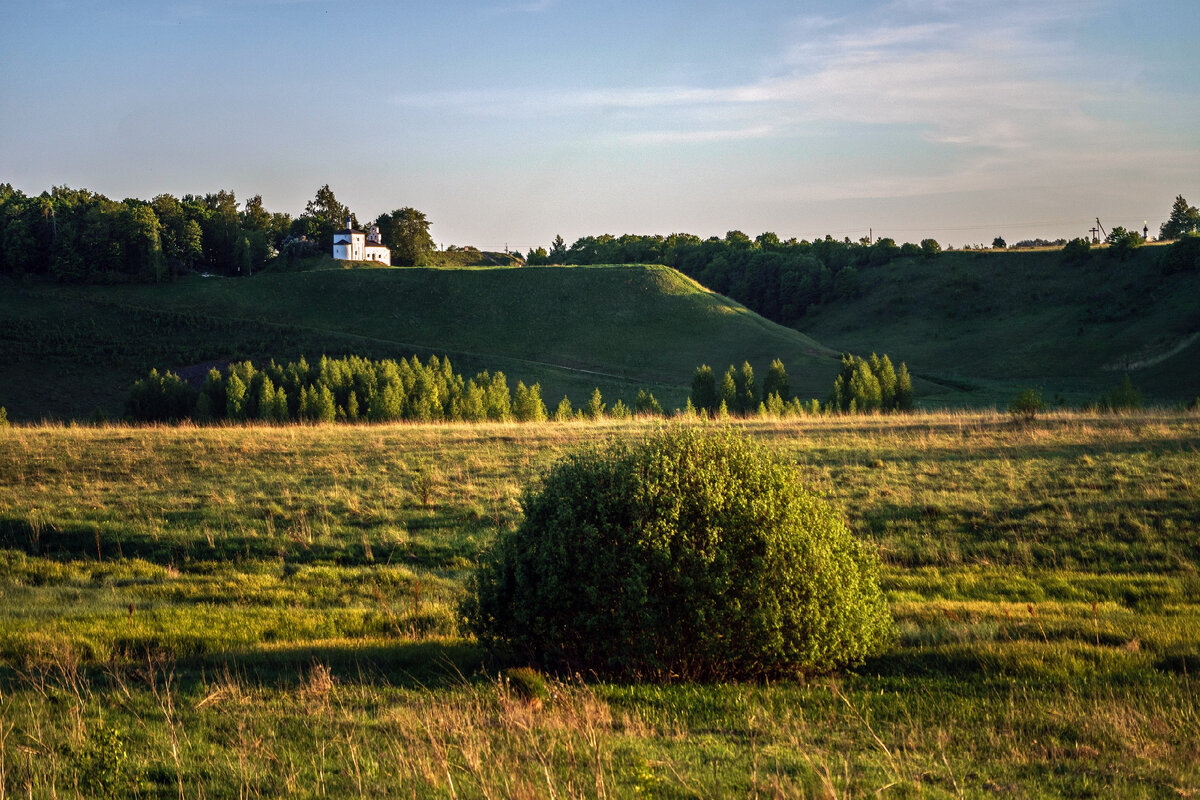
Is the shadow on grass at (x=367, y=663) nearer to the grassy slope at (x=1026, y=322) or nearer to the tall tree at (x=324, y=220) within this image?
the grassy slope at (x=1026, y=322)

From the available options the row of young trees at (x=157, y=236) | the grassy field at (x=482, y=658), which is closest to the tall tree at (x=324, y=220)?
the row of young trees at (x=157, y=236)

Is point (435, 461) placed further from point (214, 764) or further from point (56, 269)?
point (56, 269)

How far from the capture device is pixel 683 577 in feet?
26.0

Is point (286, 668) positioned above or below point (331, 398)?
below

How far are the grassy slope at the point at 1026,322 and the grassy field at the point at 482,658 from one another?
5828 cm

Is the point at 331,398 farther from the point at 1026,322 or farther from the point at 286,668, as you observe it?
the point at 1026,322

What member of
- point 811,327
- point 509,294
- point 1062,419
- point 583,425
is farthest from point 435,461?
point 811,327

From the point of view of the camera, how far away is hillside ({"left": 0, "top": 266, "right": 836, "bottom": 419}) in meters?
78.3

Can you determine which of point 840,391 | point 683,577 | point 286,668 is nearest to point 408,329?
point 840,391

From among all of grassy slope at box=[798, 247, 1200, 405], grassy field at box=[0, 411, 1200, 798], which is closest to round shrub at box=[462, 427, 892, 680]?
grassy field at box=[0, 411, 1200, 798]

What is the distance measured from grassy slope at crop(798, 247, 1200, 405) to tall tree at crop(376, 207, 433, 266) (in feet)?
204

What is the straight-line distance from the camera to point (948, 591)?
528 inches

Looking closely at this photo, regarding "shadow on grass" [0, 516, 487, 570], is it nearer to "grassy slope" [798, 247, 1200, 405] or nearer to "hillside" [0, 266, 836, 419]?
"hillside" [0, 266, 836, 419]

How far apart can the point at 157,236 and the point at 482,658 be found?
115 m
